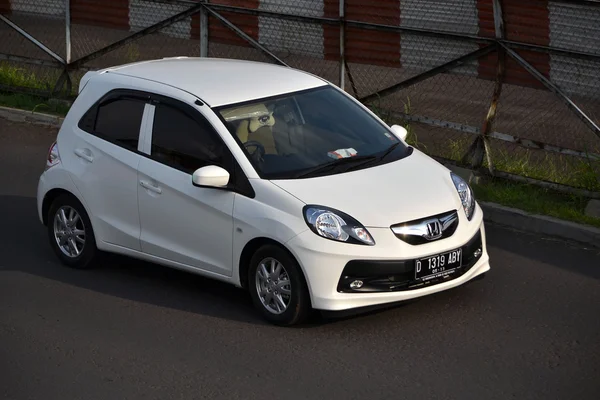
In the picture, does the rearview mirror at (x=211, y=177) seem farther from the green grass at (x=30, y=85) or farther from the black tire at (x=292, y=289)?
the green grass at (x=30, y=85)

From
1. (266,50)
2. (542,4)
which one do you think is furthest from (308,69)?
(542,4)

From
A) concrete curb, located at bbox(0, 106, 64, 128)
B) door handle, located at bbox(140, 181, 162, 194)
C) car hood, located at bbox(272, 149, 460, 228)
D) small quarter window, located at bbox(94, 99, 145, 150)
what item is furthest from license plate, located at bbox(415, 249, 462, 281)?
concrete curb, located at bbox(0, 106, 64, 128)

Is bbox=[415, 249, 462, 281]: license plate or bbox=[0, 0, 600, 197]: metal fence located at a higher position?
bbox=[0, 0, 600, 197]: metal fence

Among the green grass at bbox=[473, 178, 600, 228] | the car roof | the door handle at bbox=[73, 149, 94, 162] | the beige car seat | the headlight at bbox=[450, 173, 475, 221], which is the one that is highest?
the car roof

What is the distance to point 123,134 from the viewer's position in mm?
9000

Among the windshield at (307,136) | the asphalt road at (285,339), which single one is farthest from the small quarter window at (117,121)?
the asphalt road at (285,339)

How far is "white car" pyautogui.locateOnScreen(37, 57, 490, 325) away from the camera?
25.1 feet

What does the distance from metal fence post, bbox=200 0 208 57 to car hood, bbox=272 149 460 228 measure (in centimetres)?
617

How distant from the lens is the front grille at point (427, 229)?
7672 mm

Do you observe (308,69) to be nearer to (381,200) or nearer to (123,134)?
(123,134)

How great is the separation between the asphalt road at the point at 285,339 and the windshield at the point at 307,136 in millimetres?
1075

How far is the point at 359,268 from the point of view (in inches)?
299

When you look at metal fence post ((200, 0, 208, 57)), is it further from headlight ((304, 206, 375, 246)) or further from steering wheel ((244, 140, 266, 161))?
headlight ((304, 206, 375, 246))

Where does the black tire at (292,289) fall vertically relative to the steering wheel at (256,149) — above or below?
below
